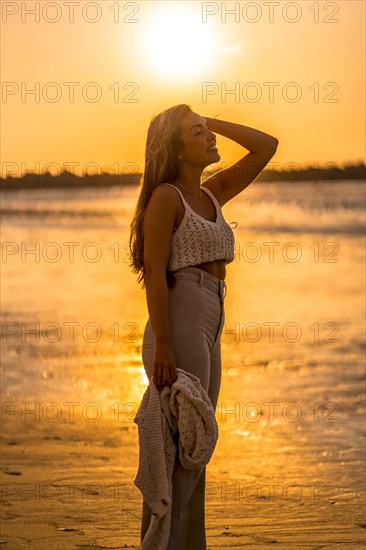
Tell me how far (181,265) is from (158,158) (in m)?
0.43

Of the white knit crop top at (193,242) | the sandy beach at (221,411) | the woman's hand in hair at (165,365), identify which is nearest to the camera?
the woman's hand in hair at (165,365)

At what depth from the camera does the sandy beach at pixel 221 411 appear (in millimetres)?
6262

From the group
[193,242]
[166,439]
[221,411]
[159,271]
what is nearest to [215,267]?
[193,242]

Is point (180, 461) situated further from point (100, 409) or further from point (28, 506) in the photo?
point (100, 409)

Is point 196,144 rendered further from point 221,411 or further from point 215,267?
point 221,411

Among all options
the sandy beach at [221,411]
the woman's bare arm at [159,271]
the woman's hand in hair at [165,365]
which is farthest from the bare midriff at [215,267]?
the sandy beach at [221,411]

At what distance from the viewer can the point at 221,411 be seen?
28.5ft

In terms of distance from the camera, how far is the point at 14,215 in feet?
122

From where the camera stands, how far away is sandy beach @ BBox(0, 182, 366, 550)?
6.26m

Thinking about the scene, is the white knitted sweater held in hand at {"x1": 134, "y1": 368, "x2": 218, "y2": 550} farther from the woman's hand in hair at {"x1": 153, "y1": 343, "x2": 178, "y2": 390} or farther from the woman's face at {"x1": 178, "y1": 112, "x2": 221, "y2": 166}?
the woman's face at {"x1": 178, "y1": 112, "x2": 221, "y2": 166}

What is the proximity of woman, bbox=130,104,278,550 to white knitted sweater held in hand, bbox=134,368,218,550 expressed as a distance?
6 cm

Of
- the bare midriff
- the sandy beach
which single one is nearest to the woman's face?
the bare midriff

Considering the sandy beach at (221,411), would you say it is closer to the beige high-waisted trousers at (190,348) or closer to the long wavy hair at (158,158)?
the beige high-waisted trousers at (190,348)

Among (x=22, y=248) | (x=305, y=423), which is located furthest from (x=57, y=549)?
(x=22, y=248)
